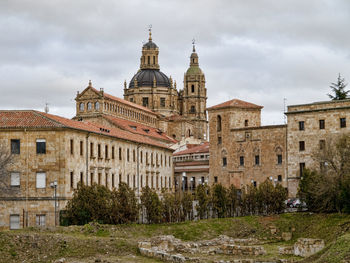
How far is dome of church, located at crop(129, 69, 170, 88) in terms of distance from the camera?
147875mm

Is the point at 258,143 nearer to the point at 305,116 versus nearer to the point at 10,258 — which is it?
the point at 305,116

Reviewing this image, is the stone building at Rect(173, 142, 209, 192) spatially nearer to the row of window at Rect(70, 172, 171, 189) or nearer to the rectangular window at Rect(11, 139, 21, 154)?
the row of window at Rect(70, 172, 171, 189)

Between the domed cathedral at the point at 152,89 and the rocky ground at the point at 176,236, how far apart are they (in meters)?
94.7

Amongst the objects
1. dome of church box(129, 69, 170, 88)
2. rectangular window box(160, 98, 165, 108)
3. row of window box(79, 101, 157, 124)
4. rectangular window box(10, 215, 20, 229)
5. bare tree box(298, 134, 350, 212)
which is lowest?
rectangular window box(10, 215, 20, 229)

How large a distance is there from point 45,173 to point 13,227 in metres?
5.11

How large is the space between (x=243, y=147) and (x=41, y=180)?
34293 millimetres

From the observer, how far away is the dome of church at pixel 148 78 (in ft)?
485

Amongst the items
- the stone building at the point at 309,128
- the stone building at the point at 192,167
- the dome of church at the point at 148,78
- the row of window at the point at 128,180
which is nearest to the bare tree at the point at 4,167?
the row of window at the point at 128,180

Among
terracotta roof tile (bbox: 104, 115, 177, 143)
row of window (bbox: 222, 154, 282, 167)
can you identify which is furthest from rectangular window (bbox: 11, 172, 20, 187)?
terracotta roof tile (bbox: 104, 115, 177, 143)

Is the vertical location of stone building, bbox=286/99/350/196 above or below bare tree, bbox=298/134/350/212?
above

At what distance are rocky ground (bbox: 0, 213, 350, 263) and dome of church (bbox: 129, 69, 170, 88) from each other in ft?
322

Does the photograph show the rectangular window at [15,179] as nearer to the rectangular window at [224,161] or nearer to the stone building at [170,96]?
the rectangular window at [224,161]

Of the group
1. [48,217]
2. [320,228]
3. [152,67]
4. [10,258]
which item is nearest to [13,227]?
[48,217]

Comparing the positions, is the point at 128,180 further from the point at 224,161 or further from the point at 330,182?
the point at 330,182
